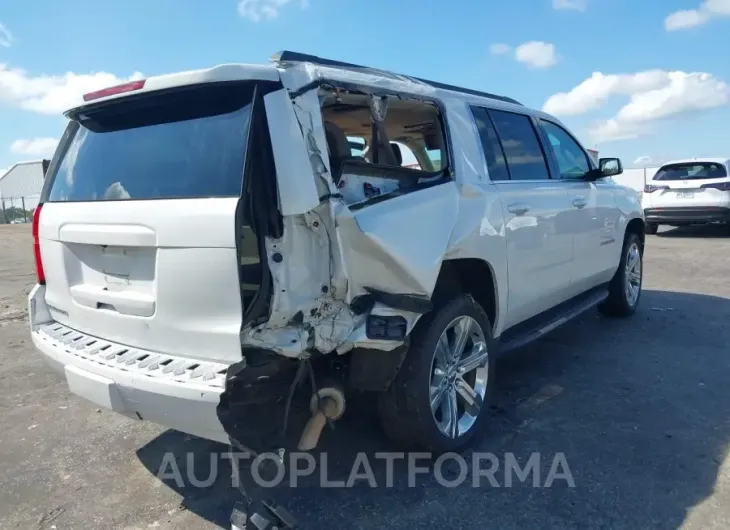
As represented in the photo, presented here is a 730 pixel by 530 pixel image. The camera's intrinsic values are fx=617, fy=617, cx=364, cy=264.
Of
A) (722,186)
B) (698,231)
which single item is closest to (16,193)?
(698,231)

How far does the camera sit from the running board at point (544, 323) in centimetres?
407

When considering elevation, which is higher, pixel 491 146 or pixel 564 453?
pixel 491 146

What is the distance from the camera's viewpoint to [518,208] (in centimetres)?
394

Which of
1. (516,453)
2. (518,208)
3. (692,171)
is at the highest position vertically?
(692,171)

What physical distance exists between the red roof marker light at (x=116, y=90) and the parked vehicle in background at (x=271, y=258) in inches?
0.8

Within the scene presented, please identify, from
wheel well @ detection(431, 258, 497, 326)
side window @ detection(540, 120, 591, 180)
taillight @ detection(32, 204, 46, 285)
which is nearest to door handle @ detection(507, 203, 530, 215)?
wheel well @ detection(431, 258, 497, 326)

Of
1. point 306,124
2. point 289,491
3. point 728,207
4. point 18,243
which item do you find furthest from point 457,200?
point 18,243

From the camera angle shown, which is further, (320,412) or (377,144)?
(377,144)

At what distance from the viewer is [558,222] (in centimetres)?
444

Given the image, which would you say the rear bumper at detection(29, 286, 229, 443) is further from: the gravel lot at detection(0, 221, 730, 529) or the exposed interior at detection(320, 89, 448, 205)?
the exposed interior at detection(320, 89, 448, 205)

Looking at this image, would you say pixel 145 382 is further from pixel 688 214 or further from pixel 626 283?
pixel 688 214

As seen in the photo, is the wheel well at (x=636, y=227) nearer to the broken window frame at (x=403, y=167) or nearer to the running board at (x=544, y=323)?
the running board at (x=544, y=323)

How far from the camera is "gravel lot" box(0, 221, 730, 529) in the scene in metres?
2.93

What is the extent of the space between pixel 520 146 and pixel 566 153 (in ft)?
2.91
